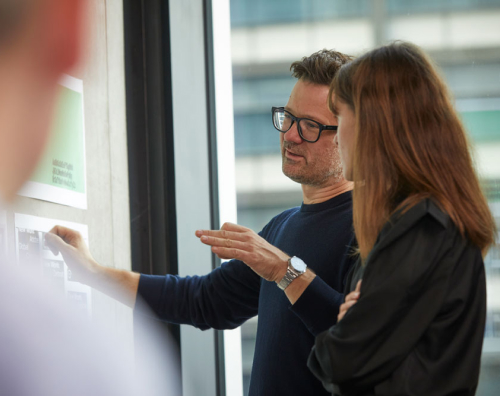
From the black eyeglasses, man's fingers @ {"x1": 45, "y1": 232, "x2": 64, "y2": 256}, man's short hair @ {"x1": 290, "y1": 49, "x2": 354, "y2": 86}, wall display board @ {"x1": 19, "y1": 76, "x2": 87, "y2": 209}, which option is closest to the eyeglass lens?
the black eyeglasses

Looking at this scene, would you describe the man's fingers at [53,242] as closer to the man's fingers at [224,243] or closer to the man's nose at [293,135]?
the man's fingers at [224,243]

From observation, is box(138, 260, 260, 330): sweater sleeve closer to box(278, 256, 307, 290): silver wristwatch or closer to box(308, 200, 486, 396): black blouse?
box(278, 256, 307, 290): silver wristwatch

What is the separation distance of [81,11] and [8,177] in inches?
21.8

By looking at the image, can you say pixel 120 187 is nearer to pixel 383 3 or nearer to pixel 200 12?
pixel 200 12

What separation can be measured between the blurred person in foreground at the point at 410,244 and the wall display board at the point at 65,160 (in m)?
0.68

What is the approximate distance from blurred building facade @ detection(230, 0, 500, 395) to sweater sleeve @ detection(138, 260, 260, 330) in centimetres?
44

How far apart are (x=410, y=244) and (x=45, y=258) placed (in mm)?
802

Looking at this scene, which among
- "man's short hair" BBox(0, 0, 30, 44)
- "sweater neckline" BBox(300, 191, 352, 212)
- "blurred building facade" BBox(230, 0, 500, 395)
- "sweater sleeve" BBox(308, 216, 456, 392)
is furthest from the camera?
"blurred building facade" BBox(230, 0, 500, 395)

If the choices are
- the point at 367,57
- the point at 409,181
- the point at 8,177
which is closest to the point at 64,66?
the point at 8,177

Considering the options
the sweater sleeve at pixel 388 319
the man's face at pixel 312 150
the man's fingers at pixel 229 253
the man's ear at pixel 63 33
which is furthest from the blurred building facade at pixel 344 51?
the sweater sleeve at pixel 388 319

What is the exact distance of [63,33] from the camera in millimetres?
1503

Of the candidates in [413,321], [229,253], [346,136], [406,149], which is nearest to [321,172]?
[229,253]

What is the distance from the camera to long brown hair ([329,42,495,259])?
3.25 ft

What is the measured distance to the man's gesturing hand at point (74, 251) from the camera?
4.66ft
